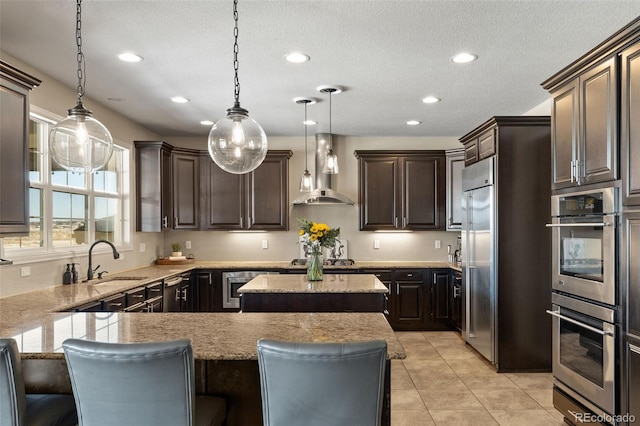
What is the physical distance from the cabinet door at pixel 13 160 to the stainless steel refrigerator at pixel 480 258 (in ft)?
12.4

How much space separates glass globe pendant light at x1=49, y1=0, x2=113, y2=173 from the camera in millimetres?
2150

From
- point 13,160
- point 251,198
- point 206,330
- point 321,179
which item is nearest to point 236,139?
point 206,330

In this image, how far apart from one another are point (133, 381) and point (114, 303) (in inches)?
89.3

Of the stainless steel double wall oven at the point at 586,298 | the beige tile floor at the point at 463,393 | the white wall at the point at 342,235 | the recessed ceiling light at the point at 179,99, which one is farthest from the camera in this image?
the white wall at the point at 342,235

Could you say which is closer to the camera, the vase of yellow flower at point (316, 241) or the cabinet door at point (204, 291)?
the vase of yellow flower at point (316, 241)

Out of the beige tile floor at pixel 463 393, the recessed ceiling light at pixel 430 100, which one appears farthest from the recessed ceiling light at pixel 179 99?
the beige tile floor at pixel 463 393

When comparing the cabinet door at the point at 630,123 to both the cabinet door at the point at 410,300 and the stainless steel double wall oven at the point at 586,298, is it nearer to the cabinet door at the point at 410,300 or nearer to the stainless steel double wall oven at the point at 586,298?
the stainless steel double wall oven at the point at 586,298

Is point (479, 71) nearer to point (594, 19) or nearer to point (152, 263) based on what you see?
point (594, 19)

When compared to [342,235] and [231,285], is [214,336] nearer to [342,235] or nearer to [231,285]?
[231,285]

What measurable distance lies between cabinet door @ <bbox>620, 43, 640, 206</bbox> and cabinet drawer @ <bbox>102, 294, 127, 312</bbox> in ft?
11.6

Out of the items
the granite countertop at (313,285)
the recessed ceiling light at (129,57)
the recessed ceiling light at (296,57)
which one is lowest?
the granite countertop at (313,285)

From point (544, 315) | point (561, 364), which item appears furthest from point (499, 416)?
point (544, 315)

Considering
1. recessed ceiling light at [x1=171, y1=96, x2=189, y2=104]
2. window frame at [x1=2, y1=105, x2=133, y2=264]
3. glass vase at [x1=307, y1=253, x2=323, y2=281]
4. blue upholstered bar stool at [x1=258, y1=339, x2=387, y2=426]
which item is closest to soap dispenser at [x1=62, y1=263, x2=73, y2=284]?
window frame at [x1=2, y1=105, x2=133, y2=264]

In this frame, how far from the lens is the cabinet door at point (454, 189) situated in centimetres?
591
